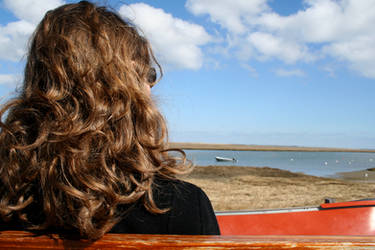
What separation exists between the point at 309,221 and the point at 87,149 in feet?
9.84

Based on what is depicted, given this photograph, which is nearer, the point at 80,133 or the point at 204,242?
the point at 204,242

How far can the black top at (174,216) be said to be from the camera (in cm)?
100

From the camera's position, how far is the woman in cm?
98

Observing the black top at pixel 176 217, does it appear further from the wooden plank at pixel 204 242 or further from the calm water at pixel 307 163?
the calm water at pixel 307 163

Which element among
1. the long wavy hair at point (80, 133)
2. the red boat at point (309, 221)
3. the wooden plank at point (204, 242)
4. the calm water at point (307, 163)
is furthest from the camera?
the calm water at point (307, 163)

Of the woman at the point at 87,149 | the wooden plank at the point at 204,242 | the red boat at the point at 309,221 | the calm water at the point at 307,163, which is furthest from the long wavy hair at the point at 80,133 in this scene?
the calm water at the point at 307,163

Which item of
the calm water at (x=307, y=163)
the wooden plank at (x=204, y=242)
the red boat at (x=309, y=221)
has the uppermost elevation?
the wooden plank at (x=204, y=242)

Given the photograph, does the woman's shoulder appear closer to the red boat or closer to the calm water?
the red boat

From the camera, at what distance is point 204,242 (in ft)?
2.54

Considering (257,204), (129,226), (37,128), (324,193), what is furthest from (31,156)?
(324,193)

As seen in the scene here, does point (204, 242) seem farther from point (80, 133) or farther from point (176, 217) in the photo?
point (80, 133)

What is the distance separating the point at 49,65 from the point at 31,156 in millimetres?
317

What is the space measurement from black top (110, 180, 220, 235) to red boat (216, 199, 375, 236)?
2.61m

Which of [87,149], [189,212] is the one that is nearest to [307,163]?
[189,212]
